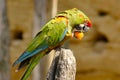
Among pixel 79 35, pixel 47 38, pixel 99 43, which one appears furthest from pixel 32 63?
pixel 99 43

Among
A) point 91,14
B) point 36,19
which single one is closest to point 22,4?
point 91,14

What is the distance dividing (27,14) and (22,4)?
0.17 m

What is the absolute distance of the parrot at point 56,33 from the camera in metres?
2.90

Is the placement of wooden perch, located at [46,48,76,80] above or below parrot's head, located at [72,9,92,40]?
below

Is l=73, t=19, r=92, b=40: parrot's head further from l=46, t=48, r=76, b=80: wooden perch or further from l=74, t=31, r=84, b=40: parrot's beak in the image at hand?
l=46, t=48, r=76, b=80: wooden perch

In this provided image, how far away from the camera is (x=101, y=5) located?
8.04m

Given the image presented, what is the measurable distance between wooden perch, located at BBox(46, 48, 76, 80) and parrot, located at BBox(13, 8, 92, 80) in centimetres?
24

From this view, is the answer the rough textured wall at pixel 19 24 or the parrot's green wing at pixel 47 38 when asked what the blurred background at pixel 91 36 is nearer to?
the rough textured wall at pixel 19 24

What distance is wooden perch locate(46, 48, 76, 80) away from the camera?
2.58m

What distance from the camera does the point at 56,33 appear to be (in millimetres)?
2953

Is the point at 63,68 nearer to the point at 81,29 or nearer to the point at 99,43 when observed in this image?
the point at 81,29

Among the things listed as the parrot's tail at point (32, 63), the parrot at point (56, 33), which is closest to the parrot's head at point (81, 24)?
the parrot at point (56, 33)

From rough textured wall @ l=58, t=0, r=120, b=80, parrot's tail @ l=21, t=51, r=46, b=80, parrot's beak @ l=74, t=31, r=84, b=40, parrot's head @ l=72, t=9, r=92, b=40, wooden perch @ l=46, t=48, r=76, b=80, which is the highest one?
parrot's head @ l=72, t=9, r=92, b=40

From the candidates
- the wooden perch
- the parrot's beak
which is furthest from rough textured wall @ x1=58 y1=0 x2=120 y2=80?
the wooden perch
